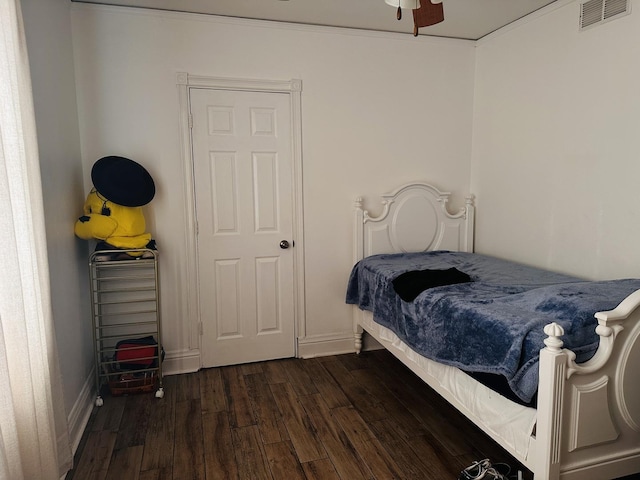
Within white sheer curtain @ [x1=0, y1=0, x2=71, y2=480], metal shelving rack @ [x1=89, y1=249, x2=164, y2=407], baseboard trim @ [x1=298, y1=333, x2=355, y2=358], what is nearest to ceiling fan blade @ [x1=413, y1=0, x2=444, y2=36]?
white sheer curtain @ [x1=0, y1=0, x2=71, y2=480]

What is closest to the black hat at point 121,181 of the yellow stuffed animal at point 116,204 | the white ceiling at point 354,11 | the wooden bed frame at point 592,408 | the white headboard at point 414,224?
the yellow stuffed animal at point 116,204

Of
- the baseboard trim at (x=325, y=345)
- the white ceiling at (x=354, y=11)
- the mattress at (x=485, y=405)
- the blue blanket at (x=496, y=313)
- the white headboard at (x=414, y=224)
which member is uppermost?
the white ceiling at (x=354, y=11)

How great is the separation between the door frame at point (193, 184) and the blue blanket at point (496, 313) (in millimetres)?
630

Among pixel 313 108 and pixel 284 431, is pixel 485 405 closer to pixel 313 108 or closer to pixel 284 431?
pixel 284 431

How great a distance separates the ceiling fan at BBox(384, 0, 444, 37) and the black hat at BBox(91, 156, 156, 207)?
182 centimetres

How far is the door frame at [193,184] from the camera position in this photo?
321 centimetres

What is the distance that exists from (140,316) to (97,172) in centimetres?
107

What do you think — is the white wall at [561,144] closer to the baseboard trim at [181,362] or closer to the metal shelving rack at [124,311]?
the baseboard trim at [181,362]

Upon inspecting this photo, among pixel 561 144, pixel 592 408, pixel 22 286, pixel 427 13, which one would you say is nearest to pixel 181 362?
pixel 22 286

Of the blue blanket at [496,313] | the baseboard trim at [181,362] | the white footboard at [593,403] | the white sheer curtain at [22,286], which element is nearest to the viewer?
the white sheer curtain at [22,286]

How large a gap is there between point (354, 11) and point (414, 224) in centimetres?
167

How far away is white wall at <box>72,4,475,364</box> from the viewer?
3074mm

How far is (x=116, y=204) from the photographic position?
291cm

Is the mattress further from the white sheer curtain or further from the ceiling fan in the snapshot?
the white sheer curtain
